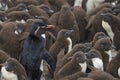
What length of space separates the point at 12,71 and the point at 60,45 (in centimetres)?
146

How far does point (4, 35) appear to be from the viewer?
28.7 ft

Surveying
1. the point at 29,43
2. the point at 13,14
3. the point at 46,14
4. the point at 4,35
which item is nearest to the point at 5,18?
the point at 13,14

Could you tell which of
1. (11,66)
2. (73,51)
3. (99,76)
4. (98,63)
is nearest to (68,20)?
(73,51)

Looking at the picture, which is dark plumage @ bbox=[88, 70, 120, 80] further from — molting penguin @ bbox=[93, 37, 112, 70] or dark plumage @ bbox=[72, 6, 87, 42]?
dark plumage @ bbox=[72, 6, 87, 42]

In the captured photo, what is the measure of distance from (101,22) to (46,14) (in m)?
1.47

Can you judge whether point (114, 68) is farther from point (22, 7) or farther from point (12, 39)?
point (22, 7)

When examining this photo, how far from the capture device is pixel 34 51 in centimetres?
804

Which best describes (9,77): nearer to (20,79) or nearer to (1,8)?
(20,79)

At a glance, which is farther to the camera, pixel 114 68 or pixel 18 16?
pixel 18 16

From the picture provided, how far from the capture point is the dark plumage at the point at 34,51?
Answer: 8.03 metres

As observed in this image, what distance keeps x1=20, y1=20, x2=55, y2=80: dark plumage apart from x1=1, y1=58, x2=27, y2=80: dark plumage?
55 centimetres

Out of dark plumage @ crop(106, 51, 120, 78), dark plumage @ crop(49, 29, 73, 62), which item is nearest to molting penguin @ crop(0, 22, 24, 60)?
dark plumage @ crop(49, 29, 73, 62)

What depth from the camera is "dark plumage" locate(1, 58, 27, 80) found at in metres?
7.46

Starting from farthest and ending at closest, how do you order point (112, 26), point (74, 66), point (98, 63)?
1. point (112, 26)
2. point (98, 63)
3. point (74, 66)
